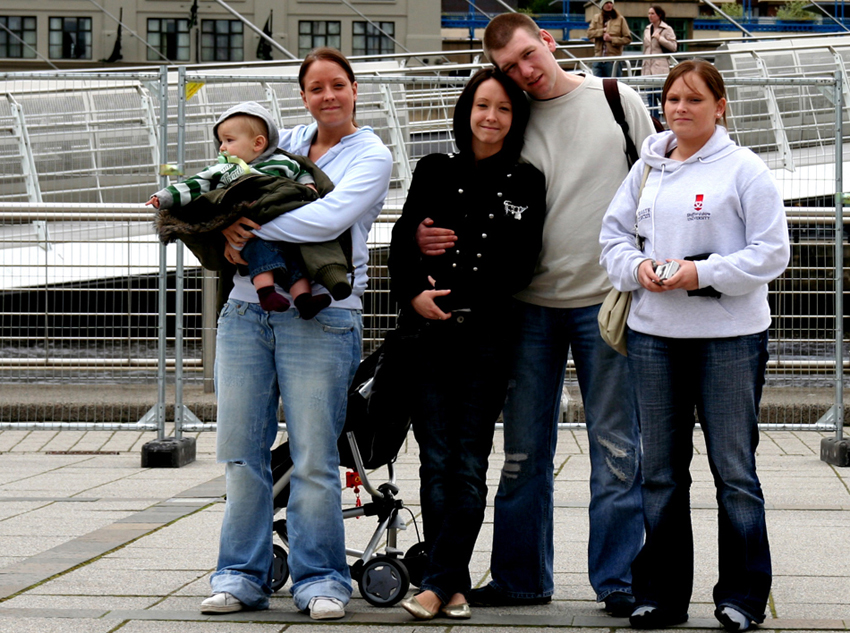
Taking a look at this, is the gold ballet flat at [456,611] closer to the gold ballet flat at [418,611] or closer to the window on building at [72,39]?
the gold ballet flat at [418,611]

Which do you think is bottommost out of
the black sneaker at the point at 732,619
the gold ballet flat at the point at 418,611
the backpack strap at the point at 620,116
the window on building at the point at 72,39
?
the gold ballet flat at the point at 418,611

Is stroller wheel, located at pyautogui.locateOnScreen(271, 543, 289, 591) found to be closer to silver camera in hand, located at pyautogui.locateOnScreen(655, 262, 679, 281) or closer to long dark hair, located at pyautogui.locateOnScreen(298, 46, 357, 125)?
long dark hair, located at pyautogui.locateOnScreen(298, 46, 357, 125)

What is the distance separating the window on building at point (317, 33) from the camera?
63.1 metres

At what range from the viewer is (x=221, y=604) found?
4160 millimetres

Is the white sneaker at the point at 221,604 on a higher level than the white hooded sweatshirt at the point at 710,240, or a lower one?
lower

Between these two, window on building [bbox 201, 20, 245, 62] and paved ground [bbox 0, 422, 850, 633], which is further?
window on building [bbox 201, 20, 245, 62]

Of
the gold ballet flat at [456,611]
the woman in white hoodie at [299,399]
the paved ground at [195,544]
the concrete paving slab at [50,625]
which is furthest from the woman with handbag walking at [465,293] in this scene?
the concrete paving slab at [50,625]

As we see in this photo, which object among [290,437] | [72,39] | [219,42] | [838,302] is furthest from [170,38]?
[290,437]

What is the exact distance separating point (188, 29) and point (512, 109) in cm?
6236

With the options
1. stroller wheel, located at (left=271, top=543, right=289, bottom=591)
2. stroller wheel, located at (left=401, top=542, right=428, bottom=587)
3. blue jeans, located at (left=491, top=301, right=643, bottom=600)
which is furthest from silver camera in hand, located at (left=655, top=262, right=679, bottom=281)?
stroller wheel, located at (left=271, top=543, right=289, bottom=591)

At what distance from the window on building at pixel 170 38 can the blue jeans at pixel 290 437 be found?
61.5 m

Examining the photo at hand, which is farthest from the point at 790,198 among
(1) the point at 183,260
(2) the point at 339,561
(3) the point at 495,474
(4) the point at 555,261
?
(2) the point at 339,561

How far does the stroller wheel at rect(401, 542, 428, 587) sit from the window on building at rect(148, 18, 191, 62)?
61.5 metres

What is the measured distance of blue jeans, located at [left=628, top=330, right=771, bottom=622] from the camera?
396cm
